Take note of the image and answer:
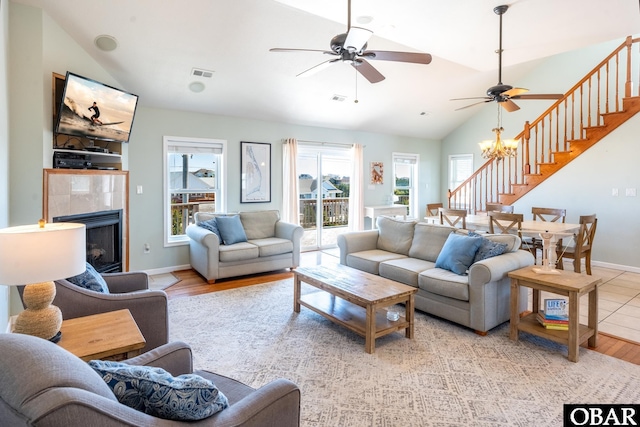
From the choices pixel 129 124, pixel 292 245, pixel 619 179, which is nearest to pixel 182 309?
pixel 292 245

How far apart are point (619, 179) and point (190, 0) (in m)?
6.40

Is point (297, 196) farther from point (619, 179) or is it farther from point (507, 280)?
point (619, 179)

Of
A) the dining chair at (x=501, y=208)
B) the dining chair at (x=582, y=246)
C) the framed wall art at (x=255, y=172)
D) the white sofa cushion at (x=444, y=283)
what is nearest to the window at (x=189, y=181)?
the framed wall art at (x=255, y=172)

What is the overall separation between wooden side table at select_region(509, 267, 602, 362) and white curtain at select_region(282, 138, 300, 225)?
13.4ft

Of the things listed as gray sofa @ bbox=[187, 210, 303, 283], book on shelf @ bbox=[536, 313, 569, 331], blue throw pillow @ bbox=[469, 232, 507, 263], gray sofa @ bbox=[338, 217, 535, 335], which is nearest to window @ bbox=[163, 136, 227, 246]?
gray sofa @ bbox=[187, 210, 303, 283]

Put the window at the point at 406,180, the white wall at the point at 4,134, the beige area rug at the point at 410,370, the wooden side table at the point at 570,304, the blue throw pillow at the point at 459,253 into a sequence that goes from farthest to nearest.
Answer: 1. the window at the point at 406,180
2. the blue throw pillow at the point at 459,253
3. the white wall at the point at 4,134
4. the wooden side table at the point at 570,304
5. the beige area rug at the point at 410,370

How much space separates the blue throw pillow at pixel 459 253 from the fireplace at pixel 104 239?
12.7 ft

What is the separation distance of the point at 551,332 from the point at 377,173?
5.33 m

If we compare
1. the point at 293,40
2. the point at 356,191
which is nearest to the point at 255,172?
the point at 356,191

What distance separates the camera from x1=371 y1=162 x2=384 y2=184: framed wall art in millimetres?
7785

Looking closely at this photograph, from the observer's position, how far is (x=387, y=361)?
9.08ft

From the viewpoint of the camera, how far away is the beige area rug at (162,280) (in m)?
4.69

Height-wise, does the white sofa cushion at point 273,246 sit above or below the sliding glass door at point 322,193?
below

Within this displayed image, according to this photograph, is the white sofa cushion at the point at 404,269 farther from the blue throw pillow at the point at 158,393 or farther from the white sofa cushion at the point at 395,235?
the blue throw pillow at the point at 158,393
